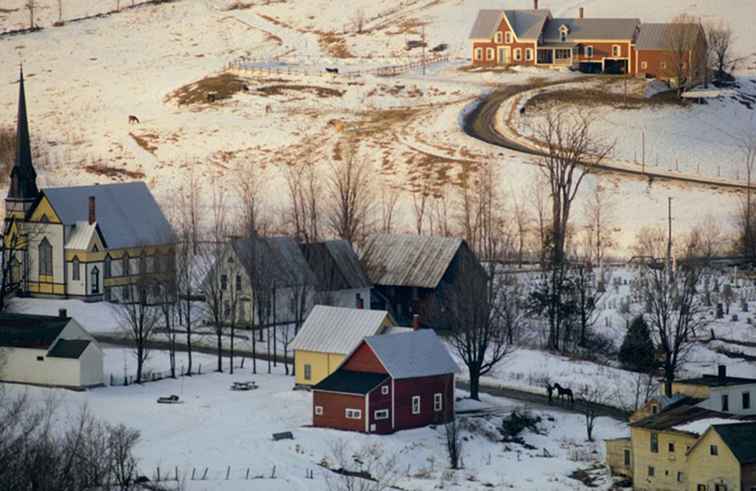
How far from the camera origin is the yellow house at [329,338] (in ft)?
208

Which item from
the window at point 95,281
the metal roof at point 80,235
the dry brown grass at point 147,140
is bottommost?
the window at point 95,281

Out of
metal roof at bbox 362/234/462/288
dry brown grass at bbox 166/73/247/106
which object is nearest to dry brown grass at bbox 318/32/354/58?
A: dry brown grass at bbox 166/73/247/106

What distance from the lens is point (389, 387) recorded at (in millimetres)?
59969

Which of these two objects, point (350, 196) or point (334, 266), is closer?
point (334, 266)

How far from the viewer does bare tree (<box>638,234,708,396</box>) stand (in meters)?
67.2

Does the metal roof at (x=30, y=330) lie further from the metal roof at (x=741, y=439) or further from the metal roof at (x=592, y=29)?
the metal roof at (x=592, y=29)

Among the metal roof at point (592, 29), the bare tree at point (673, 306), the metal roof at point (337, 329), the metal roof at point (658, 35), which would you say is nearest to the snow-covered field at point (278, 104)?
the metal roof at point (592, 29)

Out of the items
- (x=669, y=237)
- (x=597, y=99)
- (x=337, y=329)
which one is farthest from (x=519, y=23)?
(x=337, y=329)

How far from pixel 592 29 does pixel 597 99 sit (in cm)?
1029

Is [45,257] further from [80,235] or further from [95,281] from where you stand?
[95,281]

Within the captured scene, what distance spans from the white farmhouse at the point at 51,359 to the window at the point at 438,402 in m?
11.1

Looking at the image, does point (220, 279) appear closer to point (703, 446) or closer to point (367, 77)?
point (703, 446)

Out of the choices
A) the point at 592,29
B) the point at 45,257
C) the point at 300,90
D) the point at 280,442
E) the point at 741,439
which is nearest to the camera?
the point at 741,439

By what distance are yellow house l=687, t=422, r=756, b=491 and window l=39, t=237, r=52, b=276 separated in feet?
110
